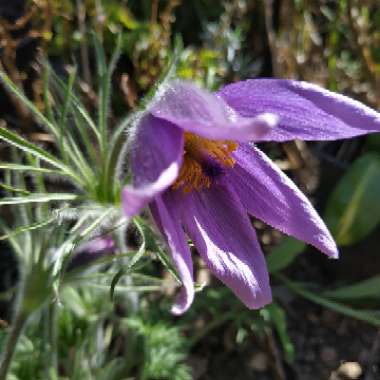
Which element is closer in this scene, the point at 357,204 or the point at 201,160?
the point at 201,160

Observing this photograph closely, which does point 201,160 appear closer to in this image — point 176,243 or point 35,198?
point 176,243

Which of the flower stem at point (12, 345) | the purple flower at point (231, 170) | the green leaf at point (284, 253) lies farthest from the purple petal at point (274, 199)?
the green leaf at point (284, 253)

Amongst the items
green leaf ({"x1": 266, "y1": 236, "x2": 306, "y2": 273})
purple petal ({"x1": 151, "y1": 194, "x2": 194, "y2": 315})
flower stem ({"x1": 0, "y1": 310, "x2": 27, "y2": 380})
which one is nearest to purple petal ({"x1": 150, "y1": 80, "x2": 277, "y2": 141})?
purple petal ({"x1": 151, "y1": 194, "x2": 194, "y2": 315})

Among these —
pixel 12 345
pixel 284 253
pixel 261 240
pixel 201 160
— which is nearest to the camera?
pixel 201 160

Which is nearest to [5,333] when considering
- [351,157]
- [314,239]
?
[314,239]

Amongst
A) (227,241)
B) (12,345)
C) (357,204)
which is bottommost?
(357,204)

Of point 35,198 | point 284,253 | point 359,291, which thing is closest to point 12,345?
point 35,198

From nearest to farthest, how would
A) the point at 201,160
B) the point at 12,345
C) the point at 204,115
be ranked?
1. the point at 204,115
2. the point at 201,160
3. the point at 12,345
